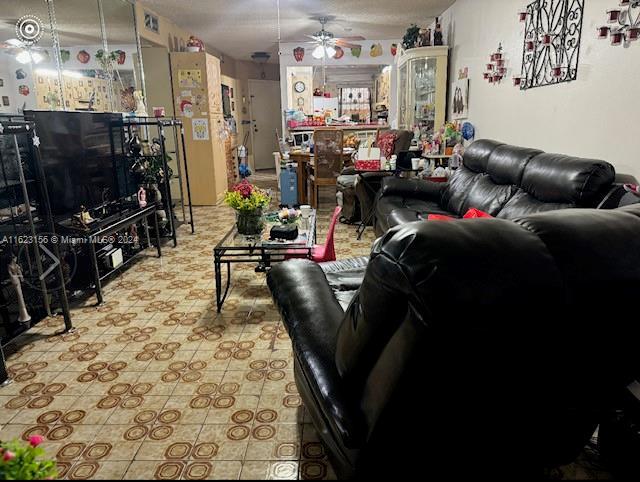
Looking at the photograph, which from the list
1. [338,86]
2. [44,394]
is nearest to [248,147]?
[338,86]

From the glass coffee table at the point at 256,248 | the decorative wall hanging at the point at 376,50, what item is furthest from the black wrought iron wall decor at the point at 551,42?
the decorative wall hanging at the point at 376,50

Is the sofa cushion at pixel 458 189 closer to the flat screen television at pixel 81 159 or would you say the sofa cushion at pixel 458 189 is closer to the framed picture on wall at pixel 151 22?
the flat screen television at pixel 81 159

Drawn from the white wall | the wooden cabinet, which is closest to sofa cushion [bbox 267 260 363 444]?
the white wall

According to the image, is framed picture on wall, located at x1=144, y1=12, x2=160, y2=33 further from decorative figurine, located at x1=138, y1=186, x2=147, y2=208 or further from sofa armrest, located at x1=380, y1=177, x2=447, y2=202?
sofa armrest, located at x1=380, y1=177, x2=447, y2=202

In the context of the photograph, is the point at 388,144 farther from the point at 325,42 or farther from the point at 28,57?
the point at 28,57

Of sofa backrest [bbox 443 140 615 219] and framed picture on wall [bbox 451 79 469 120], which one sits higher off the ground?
framed picture on wall [bbox 451 79 469 120]

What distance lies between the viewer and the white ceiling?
17.5 ft

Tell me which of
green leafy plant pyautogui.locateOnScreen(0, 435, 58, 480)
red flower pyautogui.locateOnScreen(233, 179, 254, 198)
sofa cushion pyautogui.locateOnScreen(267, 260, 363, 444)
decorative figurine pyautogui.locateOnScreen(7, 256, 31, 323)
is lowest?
decorative figurine pyautogui.locateOnScreen(7, 256, 31, 323)

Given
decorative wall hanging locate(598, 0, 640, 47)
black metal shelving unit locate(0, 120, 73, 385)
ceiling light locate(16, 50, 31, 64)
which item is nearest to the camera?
decorative wall hanging locate(598, 0, 640, 47)

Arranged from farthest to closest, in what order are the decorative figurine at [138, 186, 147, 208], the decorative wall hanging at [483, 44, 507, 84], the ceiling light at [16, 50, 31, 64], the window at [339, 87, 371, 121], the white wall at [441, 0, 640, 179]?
the window at [339, 87, 371, 121], the decorative figurine at [138, 186, 147, 208], the decorative wall hanging at [483, 44, 507, 84], the ceiling light at [16, 50, 31, 64], the white wall at [441, 0, 640, 179]

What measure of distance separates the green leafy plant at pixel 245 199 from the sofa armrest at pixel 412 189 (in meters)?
1.55

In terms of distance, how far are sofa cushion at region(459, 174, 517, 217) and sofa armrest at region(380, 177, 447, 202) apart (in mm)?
515

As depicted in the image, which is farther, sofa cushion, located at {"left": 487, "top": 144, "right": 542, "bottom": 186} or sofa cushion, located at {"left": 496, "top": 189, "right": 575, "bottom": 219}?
sofa cushion, located at {"left": 487, "top": 144, "right": 542, "bottom": 186}

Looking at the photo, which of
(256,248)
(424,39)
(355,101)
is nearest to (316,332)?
(256,248)
